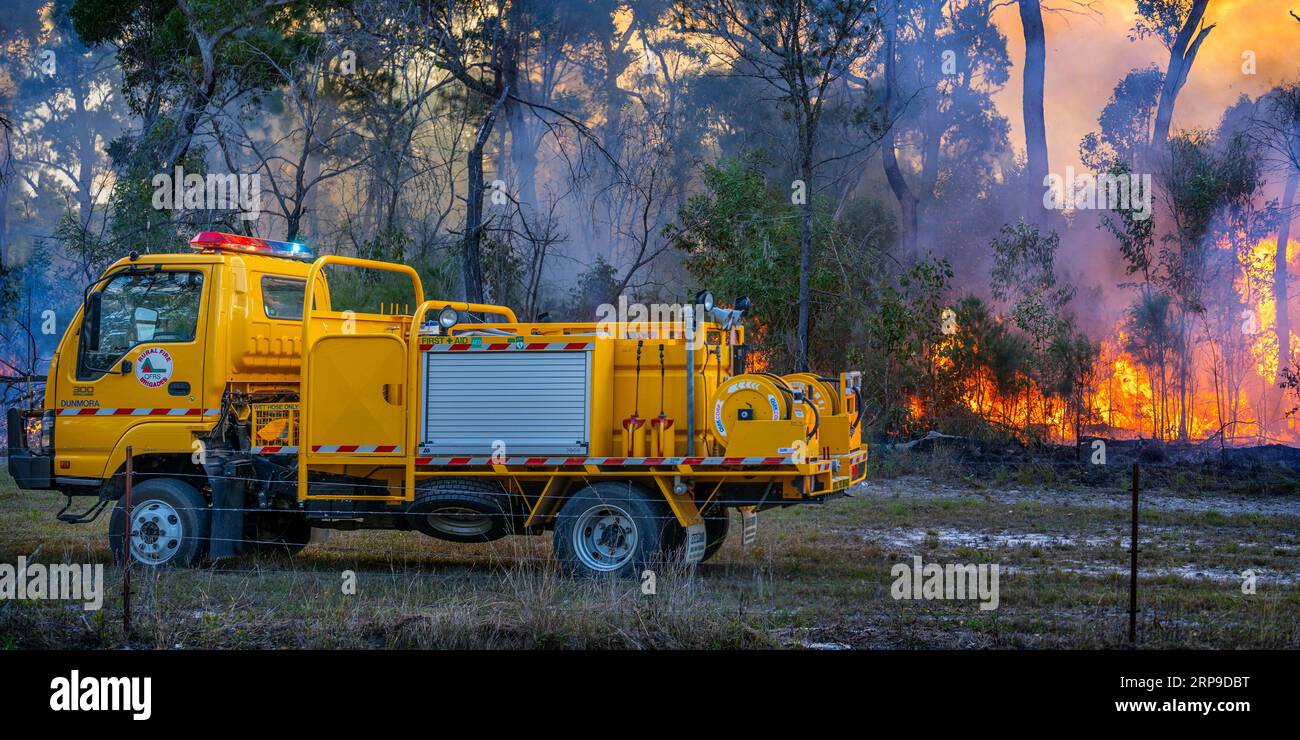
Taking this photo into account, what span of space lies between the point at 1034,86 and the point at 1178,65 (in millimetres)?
3496

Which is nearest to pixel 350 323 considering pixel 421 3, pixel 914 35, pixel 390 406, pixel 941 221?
pixel 390 406

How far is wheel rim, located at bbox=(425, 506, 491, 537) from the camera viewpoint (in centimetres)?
1090

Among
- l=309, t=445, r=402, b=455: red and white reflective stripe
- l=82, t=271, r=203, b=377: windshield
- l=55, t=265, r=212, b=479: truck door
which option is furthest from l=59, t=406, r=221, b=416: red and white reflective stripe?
l=309, t=445, r=402, b=455: red and white reflective stripe

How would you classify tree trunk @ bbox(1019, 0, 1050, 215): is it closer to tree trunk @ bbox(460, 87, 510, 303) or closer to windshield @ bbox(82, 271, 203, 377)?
tree trunk @ bbox(460, 87, 510, 303)

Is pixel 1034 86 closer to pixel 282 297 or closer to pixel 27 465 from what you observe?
pixel 282 297

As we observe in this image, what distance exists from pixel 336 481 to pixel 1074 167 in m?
27.6

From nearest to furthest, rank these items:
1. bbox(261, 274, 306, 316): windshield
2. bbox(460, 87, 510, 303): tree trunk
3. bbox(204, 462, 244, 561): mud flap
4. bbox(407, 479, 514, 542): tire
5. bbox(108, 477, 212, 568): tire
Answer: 1. bbox(407, 479, 514, 542): tire
2. bbox(204, 462, 244, 561): mud flap
3. bbox(108, 477, 212, 568): tire
4. bbox(261, 274, 306, 316): windshield
5. bbox(460, 87, 510, 303): tree trunk

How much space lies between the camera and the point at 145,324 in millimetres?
11141

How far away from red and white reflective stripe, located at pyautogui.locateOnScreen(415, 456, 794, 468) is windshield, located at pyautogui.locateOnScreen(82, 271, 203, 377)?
2597 mm

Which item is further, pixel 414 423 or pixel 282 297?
pixel 282 297

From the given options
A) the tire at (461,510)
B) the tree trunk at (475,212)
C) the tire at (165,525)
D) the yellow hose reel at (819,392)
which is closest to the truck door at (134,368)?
the tire at (165,525)

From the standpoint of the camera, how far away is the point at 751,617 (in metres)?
8.33

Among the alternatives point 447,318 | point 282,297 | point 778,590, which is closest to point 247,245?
point 282,297

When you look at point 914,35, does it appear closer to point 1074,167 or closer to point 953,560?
point 1074,167
